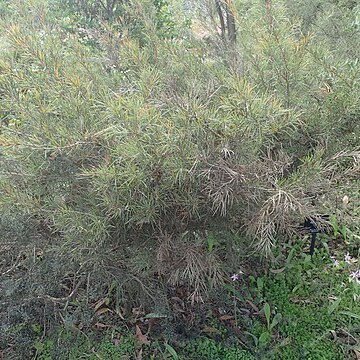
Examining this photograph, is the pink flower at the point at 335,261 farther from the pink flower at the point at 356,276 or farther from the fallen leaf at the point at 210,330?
the fallen leaf at the point at 210,330

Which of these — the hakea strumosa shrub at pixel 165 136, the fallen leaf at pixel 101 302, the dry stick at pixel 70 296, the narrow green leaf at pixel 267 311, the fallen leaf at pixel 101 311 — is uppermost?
the hakea strumosa shrub at pixel 165 136

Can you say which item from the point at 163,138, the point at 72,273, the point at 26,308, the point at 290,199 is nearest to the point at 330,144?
the point at 290,199

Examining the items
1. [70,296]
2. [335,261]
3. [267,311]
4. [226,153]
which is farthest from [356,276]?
[70,296]

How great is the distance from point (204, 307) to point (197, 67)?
1.11 meters

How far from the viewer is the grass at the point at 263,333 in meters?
2.00

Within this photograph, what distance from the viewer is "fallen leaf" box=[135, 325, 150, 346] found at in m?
2.06

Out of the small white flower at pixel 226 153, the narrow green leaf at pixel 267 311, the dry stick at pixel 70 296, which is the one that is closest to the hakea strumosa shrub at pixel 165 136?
the small white flower at pixel 226 153

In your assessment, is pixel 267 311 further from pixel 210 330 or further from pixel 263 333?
pixel 210 330

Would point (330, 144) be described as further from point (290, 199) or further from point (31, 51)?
point (31, 51)

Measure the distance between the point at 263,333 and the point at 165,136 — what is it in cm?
112

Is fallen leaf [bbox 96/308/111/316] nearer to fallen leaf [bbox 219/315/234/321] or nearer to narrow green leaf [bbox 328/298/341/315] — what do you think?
fallen leaf [bbox 219/315/234/321]

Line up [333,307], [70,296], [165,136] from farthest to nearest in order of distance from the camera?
[333,307], [70,296], [165,136]

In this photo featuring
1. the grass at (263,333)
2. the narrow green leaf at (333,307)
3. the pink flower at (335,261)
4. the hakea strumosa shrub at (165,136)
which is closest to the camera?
the hakea strumosa shrub at (165,136)

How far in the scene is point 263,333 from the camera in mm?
2055
